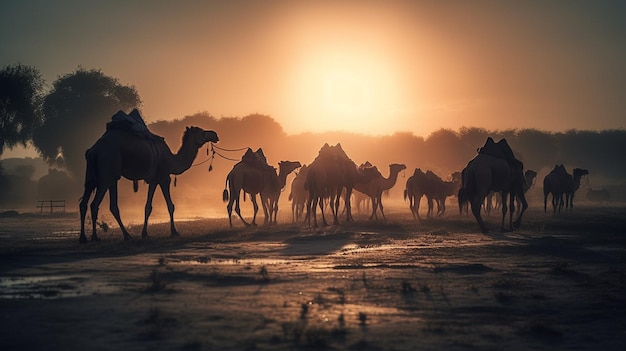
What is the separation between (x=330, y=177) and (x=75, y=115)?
50.2 m

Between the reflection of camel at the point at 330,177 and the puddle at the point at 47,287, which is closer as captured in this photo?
the puddle at the point at 47,287

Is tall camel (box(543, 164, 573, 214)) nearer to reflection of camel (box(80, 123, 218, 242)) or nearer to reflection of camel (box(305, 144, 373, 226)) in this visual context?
reflection of camel (box(305, 144, 373, 226))

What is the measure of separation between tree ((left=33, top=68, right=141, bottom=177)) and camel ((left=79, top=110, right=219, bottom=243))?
51.7 metres

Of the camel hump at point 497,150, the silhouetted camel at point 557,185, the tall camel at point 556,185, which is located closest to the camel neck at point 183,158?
the camel hump at point 497,150

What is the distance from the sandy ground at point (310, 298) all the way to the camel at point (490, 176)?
23.3ft

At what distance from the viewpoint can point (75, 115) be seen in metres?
70.4

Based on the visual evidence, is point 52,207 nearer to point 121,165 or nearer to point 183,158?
point 183,158

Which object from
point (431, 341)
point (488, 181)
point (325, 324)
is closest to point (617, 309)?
point (431, 341)

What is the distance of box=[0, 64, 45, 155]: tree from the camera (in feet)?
191

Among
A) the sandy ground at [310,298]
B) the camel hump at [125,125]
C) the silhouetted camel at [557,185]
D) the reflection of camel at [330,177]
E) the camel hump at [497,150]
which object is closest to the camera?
the sandy ground at [310,298]

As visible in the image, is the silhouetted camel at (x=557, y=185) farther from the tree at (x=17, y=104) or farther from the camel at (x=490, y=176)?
the tree at (x=17, y=104)

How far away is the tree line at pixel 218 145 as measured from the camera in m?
63.2

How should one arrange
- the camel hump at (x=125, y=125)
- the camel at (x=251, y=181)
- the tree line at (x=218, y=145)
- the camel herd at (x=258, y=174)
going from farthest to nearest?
the tree line at (x=218, y=145) → the camel at (x=251, y=181) → the camel hump at (x=125, y=125) → the camel herd at (x=258, y=174)

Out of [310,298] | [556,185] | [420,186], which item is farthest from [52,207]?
[310,298]
